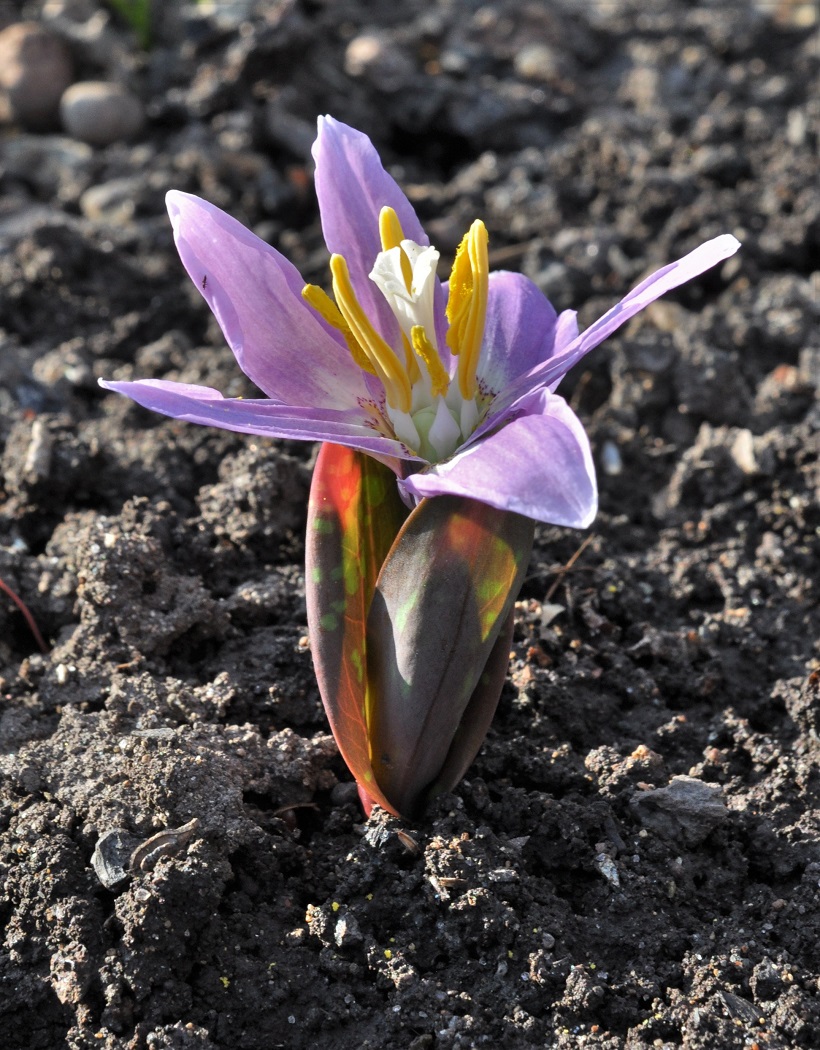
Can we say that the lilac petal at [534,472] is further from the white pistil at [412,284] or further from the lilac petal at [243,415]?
the white pistil at [412,284]

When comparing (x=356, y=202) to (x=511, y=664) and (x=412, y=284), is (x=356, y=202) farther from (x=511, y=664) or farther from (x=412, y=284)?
(x=511, y=664)

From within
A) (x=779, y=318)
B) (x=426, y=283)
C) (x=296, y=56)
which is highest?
(x=426, y=283)

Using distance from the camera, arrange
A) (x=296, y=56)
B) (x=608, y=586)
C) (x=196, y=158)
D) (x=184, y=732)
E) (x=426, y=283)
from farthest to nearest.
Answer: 1. (x=296, y=56)
2. (x=196, y=158)
3. (x=608, y=586)
4. (x=184, y=732)
5. (x=426, y=283)

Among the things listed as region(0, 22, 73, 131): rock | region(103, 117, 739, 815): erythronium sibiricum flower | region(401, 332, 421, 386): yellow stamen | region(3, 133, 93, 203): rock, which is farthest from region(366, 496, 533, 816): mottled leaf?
region(0, 22, 73, 131): rock

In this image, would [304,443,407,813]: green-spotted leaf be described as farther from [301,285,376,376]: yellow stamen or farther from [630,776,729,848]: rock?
[630,776,729,848]: rock

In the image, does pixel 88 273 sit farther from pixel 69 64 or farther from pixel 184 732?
pixel 184 732

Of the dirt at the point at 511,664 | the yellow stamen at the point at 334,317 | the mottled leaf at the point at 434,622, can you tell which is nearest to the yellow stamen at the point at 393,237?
the yellow stamen at the point at 334,317

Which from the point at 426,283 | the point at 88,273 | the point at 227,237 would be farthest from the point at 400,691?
the point at 88,273
